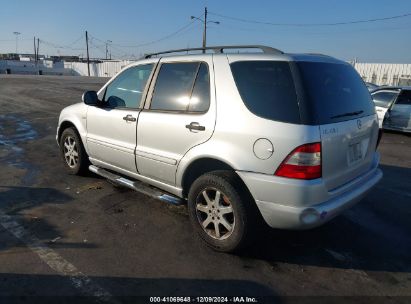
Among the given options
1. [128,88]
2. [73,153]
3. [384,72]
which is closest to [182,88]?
[128,88]

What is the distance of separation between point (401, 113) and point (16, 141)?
32.7 feet

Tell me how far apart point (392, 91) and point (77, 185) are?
9342 mm

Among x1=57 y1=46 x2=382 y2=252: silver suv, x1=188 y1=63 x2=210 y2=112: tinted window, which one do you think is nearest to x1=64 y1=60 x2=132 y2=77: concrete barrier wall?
x1=57 y1=46 x2=382 y2=252: silver suv

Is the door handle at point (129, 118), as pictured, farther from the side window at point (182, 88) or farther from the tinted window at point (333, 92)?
the tinted window at point (333, 92)

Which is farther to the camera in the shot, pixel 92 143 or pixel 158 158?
pixel 92 143

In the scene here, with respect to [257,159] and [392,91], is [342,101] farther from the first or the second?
[392,91]

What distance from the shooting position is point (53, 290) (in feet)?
10.0

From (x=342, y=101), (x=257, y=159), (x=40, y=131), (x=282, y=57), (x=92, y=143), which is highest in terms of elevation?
(x=282, y=57)

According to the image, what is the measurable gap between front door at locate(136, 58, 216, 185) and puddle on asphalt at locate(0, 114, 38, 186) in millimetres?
2352

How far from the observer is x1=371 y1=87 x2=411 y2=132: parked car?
1055 centimetres

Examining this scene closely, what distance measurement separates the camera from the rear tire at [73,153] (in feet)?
18.6

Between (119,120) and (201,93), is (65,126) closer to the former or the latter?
(119,120)

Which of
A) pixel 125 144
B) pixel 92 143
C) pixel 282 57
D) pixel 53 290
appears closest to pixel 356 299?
pixel 282 57

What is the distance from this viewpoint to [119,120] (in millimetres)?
4754
